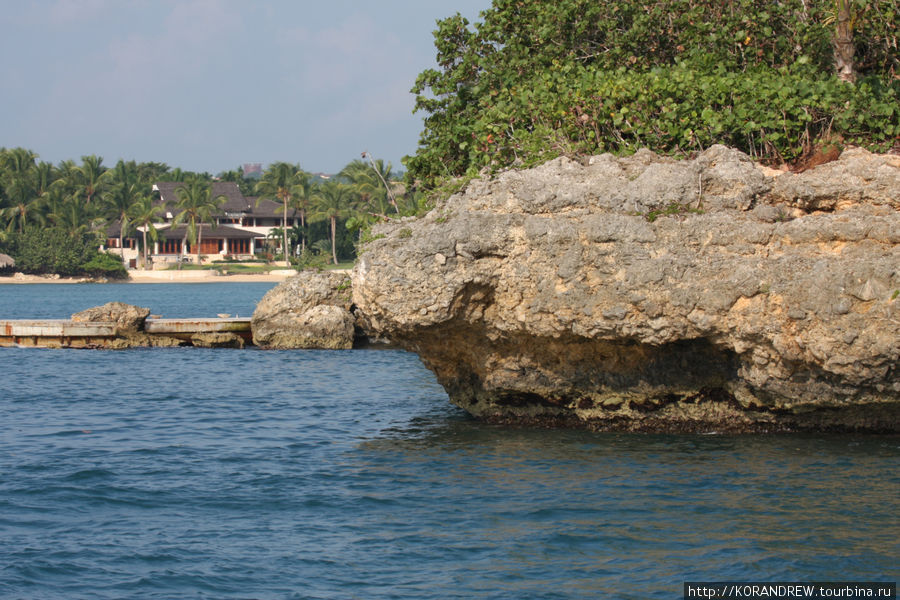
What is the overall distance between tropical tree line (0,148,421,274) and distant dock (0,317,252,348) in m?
50.6

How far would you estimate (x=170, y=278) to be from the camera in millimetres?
84000

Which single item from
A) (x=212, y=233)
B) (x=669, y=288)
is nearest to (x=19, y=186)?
(x=212, y=233)

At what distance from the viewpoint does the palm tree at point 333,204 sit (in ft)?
281

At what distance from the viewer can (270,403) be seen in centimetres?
1783

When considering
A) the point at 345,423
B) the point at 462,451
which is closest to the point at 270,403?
the point at 345,423

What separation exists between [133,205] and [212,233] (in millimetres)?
8022

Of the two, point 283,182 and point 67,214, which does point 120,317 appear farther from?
point 283,182

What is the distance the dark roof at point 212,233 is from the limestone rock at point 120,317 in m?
64.3

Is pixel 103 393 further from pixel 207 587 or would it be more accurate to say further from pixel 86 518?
pixel 207 587

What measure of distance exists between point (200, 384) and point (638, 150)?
11.5 metres

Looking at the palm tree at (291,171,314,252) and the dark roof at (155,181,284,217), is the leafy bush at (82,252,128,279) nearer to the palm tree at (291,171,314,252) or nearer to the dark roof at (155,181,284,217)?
the dark roof at (155,181,284,217)

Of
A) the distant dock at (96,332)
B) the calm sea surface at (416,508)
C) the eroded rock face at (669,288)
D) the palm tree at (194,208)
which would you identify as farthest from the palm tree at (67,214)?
the eroded rock face at (669,288)

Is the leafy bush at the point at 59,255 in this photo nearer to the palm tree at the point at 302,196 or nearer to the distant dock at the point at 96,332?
the palm tree at the point at 302,196

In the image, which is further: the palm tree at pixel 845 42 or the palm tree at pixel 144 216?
the palm tree at pixel 144 216
